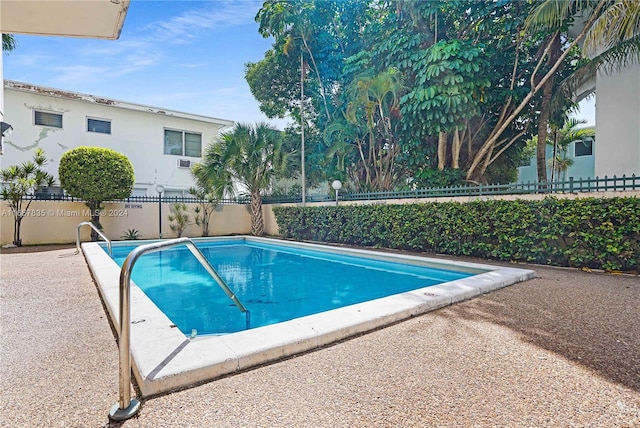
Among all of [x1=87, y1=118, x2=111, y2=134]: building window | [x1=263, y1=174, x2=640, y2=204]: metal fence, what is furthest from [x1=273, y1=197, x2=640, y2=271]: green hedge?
[x1=87, y1=118, x2=111, y2=134]: building window

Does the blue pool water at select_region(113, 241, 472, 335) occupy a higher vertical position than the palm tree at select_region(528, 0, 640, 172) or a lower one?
lower

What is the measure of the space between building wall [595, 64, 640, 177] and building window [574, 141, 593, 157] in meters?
12.0

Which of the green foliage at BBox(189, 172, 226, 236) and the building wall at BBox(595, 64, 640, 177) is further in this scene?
the green foliage at BBox(189, 172, 226, 236)

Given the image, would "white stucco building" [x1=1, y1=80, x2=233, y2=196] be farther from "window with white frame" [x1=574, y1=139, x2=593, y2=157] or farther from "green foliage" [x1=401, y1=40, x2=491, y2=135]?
"window with white frame" [x1=574, y1=139, x2=593, y2=157]

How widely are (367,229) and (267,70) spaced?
969 centimetres

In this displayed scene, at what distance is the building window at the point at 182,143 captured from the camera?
17125 mm

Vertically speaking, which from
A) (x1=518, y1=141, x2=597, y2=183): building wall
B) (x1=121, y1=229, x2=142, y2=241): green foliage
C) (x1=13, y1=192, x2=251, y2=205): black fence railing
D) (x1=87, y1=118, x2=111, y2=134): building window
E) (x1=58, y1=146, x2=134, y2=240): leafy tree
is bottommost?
(x1=121, y1=229, x2=142, y2=241): green foliage

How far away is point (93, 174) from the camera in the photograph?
40.4ft

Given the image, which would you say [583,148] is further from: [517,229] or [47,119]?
[47,119]

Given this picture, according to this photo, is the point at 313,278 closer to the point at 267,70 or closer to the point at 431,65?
the point at 431,65

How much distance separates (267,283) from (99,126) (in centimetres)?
1305

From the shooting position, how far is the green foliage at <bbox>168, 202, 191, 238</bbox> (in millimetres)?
15188

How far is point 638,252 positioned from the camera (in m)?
6.26

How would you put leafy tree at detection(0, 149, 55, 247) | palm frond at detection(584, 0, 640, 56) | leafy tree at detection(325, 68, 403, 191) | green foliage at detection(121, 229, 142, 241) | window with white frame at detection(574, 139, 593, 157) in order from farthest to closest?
window with white frame at detection(574, 139, 593, 157) < green foliage at detection(121, 229, 142, 241) < leafy tree at detection(0, 149, 55, 247) < leafy tree at detection(325, 68, 403, 191) < palm frond at detection(584, 0, 640, 56)
